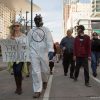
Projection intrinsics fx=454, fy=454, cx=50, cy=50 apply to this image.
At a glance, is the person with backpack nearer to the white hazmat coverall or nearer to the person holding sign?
the person holding sign

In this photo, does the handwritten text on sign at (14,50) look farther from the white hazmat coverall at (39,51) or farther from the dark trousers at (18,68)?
the white hazmat coverall at (39,51)

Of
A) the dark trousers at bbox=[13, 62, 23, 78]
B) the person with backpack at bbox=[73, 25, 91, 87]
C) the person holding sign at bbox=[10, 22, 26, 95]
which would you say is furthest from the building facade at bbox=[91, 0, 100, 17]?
the dark trousers at bbox=[13, 62, 23, 78]

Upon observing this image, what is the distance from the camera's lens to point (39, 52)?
35.9ft

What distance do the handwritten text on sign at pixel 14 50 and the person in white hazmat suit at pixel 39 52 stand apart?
0.98ft

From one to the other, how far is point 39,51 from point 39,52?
24 mm

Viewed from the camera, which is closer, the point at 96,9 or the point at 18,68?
the point at 18,68

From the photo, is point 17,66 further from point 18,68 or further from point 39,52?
point 39,52

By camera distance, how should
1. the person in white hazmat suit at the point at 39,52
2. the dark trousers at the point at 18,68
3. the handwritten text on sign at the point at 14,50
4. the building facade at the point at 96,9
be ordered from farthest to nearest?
→ the building facade at the point at 96,9 → the dark trousers at the point at 18,68 → the handwritten text on sign at the point at 14,50 → the person in white hazmat suit at the point at 39,52

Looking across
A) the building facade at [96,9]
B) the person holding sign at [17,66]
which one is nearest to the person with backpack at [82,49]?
the person holding sign at [17,66]

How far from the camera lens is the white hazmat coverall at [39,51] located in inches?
428

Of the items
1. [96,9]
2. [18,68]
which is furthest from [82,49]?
[96,9]

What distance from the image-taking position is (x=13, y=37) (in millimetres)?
11578

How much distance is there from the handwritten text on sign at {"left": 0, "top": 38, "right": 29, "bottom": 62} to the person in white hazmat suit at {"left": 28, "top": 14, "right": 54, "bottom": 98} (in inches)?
11.8

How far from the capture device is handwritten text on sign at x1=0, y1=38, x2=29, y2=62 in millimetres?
11258
